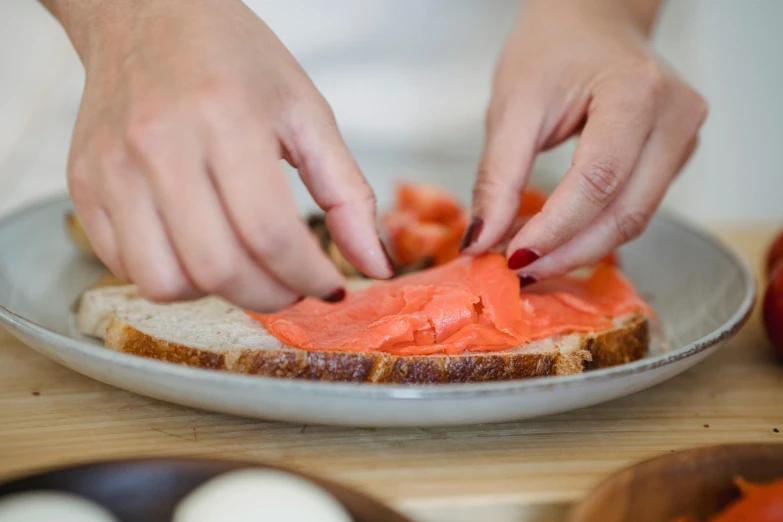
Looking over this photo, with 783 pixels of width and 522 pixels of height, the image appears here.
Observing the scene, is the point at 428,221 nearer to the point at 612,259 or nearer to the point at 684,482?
the point at 612,259

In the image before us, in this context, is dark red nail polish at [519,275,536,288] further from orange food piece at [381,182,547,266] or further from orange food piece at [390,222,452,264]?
orange food piece at [390,222,452,264]

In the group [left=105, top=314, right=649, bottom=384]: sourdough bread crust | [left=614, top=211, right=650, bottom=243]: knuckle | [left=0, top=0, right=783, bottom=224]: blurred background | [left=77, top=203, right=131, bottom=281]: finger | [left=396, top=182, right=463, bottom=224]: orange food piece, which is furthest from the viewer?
[left=0, top=0, right=783, bottom=224]: blurred background

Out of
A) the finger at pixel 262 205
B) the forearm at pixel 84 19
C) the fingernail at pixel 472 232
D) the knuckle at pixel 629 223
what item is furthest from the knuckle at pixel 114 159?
the knuckle at pixel 629 223

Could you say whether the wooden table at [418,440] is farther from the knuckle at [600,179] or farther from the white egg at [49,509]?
the knuckle at [600,179]

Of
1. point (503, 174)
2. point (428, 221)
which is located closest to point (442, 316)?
point (503, 174)

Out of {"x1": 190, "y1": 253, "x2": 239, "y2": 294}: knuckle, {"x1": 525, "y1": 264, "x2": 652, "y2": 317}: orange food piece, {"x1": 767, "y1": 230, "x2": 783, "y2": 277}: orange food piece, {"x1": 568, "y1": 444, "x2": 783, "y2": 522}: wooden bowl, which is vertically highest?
{"x1": 190, "y1": 253, "x2": 239, "y2": 294}: knuckle

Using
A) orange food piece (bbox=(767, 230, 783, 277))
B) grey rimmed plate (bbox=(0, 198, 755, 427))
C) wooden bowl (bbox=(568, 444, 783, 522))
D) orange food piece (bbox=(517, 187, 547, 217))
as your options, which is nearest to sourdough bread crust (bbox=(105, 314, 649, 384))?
grey rimmed plate (bbox=(0, 198, 755, 427))
